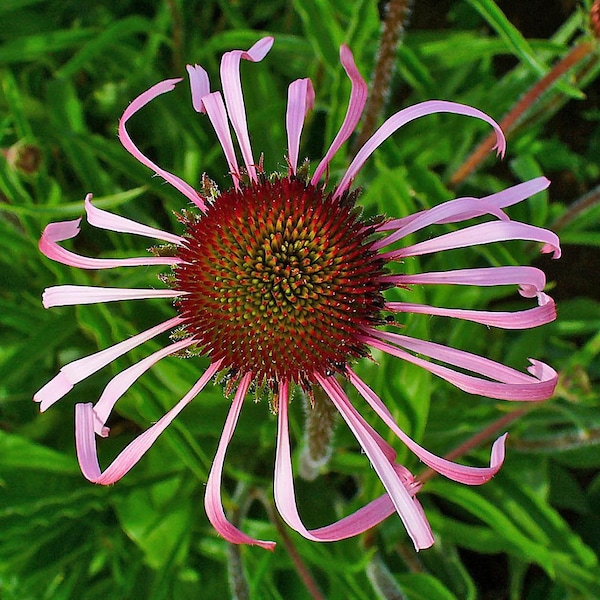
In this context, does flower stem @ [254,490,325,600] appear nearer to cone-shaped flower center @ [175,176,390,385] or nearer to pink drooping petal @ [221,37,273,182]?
cone-shaped flower center @ [175,176,390,385]

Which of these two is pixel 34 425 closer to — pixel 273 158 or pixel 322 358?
pixel 273 158

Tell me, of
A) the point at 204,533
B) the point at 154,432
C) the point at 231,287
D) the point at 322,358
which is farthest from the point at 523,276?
the point at 204,533

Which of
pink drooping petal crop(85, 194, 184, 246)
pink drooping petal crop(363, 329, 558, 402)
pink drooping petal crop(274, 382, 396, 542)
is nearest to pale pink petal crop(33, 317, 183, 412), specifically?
pink drooping petal crop(85, 194, 184, 246)

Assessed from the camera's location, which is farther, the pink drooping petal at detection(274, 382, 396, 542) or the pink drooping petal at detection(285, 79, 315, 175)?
the pink drooping petal at detection(285, 79, 315, 175)

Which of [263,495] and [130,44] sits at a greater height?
[130,44]

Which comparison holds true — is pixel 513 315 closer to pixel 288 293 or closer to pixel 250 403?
pixel 288 293

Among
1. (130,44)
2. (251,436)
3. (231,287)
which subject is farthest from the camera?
(130,44)
